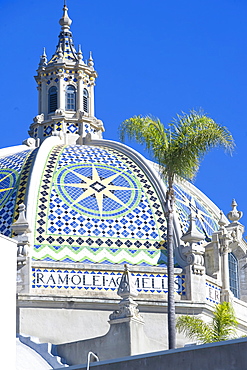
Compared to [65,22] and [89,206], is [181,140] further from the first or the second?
[65,22]

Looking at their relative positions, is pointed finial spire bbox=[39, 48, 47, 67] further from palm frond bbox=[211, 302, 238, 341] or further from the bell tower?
palm frond bbox=[211, 302, 238, 341]

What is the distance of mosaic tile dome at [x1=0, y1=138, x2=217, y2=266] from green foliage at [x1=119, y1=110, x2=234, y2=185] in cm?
716

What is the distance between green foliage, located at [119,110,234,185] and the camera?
2944 centimetres

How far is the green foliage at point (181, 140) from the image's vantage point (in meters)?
29.4

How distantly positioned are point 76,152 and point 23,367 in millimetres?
11566

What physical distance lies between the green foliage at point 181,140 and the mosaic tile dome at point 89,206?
7.16 metres

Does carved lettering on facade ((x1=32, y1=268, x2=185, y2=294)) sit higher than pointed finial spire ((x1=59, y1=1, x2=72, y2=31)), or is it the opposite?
pointed finial spire ((x1=59, y1=1, x2=72, y2=31))

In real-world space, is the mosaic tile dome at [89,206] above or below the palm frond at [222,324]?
above

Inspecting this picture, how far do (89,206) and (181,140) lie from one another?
28.0 feet

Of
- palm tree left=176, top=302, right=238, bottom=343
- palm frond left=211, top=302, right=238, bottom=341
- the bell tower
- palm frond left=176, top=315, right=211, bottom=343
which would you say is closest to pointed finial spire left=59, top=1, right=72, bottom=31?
the bell tower

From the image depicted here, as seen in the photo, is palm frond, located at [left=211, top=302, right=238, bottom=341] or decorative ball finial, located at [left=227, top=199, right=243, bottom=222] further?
decorative ball finial, located at [left=227, top=199, right=243, bottom=222]

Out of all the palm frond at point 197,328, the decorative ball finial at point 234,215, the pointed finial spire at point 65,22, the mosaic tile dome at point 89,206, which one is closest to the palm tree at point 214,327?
the palm frond at point 197,328

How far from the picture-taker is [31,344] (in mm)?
33000

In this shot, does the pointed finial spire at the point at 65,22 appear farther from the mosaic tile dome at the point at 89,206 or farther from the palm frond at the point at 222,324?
the palm frond at the point at 222,324
